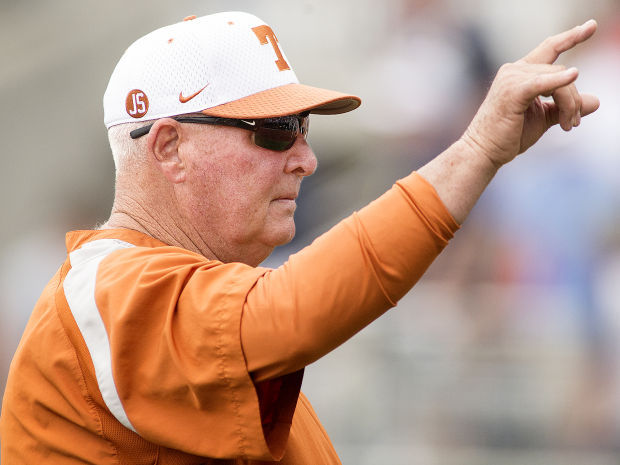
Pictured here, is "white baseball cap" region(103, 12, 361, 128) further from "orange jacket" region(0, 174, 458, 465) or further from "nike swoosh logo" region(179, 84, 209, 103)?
"orange jacket" region(0, 174, 458, 465)

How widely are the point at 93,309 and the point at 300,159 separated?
656 mm

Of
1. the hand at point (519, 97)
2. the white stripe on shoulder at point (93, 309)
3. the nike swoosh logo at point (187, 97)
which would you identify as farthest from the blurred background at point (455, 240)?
the hand at point (519, 97)

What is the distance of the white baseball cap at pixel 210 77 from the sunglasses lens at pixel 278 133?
0.05 m

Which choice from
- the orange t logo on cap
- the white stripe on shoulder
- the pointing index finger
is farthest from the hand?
the white stripe on shoulder

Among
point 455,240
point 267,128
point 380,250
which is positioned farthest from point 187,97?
point 455,240

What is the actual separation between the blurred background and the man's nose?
3486mm

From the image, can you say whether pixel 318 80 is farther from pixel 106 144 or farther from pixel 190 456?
pixel 190 456

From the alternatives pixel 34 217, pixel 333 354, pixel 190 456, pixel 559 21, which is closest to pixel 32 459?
pixel 190 456

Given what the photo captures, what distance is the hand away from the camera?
147 centimetres

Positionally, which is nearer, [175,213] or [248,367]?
[248,367]

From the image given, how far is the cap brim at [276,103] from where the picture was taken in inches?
75.3

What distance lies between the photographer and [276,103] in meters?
1.95

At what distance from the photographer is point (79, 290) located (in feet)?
5.60

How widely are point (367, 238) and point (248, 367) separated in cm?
31
